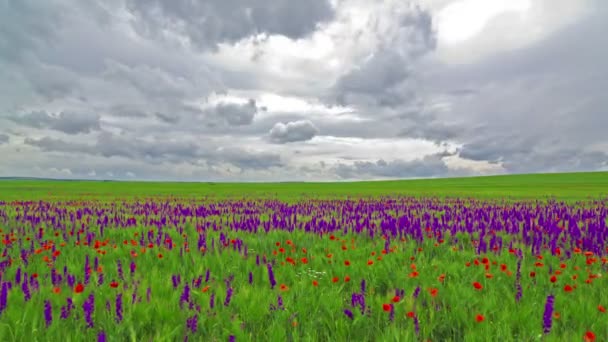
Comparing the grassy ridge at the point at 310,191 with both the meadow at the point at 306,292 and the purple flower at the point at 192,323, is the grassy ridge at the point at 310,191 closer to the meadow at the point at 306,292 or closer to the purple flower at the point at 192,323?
the meadow at the point at 306,292

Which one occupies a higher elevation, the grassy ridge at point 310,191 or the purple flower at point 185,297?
the purple flower at point 185,297

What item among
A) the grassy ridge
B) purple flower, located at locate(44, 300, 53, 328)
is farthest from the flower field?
the grassy ridge

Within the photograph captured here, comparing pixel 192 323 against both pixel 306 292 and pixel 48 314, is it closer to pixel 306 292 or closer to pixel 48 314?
pixel 48 314

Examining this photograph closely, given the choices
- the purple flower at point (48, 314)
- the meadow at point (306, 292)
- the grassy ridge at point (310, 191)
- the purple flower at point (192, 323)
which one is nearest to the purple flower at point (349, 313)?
the meadow at point (306, 292)

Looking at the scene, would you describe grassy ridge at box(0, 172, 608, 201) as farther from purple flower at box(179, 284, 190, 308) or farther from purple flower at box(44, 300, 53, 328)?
purple flower at box(44, 300, 53, 328)

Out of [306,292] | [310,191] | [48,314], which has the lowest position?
[310,191]

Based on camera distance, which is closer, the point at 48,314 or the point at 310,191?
the point at 48,314

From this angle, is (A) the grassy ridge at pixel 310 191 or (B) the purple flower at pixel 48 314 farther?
(A) the grassy ridge at pixel 310 191

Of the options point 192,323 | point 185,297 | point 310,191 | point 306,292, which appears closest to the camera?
point 192,323

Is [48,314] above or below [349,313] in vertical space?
above

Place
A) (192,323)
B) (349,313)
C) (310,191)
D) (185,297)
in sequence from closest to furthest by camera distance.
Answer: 1. (192,323)
2. (349,313)
3. (185,297)
4. (310,191)

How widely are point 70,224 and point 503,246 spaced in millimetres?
11221

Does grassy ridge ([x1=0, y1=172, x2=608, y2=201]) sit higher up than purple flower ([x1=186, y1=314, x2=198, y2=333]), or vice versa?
purple flower ([x1=186, y1=314, x2=198, y2=333])

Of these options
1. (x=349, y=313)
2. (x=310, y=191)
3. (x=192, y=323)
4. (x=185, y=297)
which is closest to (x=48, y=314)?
(x=185, y=297)
